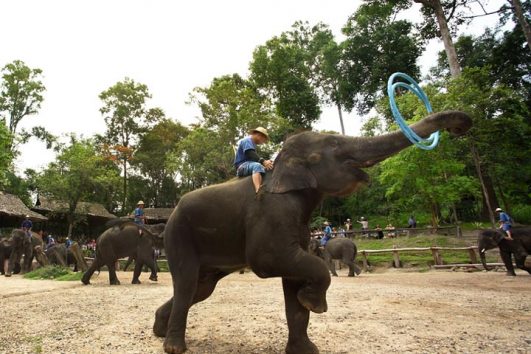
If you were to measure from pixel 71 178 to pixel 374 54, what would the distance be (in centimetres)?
3029

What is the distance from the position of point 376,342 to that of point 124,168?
46978 millimetres

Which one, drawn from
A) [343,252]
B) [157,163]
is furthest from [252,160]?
[157,163]

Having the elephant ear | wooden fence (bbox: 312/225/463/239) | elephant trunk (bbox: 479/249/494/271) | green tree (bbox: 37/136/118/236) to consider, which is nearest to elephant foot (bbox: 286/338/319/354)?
the elephant ear

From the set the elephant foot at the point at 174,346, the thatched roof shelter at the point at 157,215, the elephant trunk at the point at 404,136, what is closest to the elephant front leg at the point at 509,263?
the elephant trunk at the point at 404,136

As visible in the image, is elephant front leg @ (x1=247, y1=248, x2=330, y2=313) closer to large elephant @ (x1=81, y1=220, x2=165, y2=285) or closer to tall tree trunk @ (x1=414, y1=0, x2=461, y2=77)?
large elephant @ (x1=81, y1=220, x2=165, y2=285)

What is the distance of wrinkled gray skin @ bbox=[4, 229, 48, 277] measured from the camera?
17859 millimetres

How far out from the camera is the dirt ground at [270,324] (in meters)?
4.62

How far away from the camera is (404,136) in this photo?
4309 mm

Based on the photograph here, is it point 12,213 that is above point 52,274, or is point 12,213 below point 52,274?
above

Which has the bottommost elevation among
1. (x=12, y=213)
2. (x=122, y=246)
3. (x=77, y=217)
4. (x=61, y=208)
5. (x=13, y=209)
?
(x=122, y=246)

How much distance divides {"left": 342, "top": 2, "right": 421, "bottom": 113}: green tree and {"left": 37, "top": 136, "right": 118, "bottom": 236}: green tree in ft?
84.3

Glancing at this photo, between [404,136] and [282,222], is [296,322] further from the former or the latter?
[404,136]

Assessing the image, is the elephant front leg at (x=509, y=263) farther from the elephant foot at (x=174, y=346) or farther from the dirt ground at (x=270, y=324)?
the elephant foot at (x=174, y=346)

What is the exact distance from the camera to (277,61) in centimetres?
4394
